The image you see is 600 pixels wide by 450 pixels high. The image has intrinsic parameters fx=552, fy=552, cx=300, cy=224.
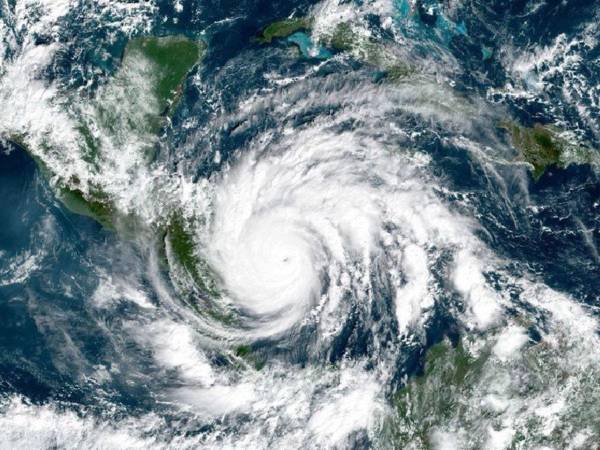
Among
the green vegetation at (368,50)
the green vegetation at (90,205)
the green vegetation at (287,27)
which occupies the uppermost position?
the green vegetation at (368,50)

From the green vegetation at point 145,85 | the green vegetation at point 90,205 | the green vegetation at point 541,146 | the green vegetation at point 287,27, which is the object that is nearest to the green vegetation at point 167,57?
the green vegetation at point 145,85

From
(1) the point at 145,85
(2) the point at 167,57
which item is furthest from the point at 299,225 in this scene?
(2) the point at 167,57

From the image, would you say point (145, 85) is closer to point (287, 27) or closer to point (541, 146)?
point (287, 27)

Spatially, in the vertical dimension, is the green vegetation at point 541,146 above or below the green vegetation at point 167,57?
above

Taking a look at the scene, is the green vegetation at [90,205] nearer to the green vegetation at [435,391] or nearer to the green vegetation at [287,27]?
the green vegetation at [287,27]

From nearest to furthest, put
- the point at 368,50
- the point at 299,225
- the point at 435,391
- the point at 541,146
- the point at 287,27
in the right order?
the point at 541,146
the point at 435,391
the point at 299,225
the point at 368,50
the point at 287,27

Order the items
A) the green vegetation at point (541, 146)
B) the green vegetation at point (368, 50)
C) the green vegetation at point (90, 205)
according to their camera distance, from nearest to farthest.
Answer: the green vegetation at point (541, 146) < the green vegetation at point (368, 50) < the green vegetation at point (90, 205)

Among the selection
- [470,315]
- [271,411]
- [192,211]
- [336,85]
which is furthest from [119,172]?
[470,315]

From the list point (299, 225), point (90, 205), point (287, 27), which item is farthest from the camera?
point (90, 205)

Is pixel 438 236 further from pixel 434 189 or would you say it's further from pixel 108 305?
pixel 108 305
